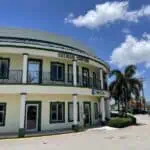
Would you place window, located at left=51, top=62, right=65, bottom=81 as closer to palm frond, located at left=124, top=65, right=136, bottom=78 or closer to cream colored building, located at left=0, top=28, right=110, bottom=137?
cream colored building, located at left=0, top=28, right=110, bottom=137

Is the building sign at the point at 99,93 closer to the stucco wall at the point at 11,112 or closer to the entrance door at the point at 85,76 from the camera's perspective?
the entrance door at the point at 85,76

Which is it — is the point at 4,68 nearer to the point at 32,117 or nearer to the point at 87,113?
the point at 32,117

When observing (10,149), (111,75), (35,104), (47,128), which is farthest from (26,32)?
(10,149)

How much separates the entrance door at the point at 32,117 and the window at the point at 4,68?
10.4 feet

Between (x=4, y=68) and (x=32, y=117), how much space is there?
4.78 metres

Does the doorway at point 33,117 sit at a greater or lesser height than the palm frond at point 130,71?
lesser

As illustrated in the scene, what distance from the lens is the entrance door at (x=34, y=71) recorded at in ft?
64.5

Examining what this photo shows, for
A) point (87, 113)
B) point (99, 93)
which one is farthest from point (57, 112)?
point (99, 93)

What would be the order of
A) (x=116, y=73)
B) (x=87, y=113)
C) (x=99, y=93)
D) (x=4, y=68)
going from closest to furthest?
1. (x=4, y=68)
2. (x=99, y=93)
3. (x=87, y=113)
4. (x=116, y=73)

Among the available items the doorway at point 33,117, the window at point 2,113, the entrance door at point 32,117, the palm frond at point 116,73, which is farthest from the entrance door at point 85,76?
the window at point 2,113

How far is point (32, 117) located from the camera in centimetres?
1903

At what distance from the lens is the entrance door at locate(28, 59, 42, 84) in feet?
64.5

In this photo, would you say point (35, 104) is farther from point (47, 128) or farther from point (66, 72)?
point (66, 72)

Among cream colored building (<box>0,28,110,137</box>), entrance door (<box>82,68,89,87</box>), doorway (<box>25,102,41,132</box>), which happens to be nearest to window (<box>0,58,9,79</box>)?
cream colored building (<box>0,28,110,137</box>)
